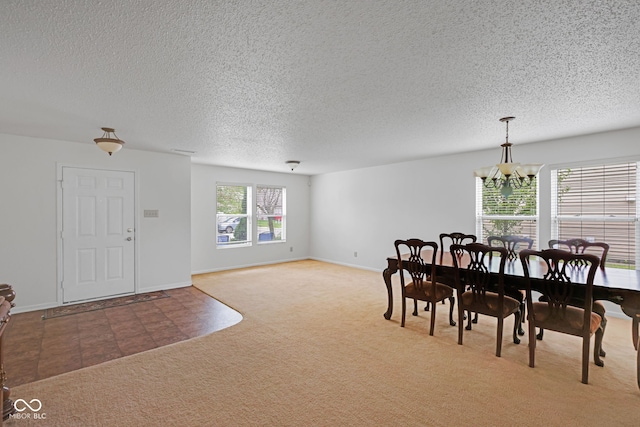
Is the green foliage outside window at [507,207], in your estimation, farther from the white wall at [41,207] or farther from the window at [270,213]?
the white wall at [41,207]

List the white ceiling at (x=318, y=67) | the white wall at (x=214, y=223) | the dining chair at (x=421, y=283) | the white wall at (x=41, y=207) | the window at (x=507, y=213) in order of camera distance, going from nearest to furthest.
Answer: the white ceiling at (x=318, y=67) < the dining chair at (x=421, y=283) < the white wall at (x=41, y=207) < the window at (x=507, y=213) < the white wall at (x=214, y=223)

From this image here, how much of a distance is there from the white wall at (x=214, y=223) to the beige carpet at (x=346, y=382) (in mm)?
3264

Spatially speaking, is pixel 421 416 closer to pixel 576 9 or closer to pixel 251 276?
pixel 576 9

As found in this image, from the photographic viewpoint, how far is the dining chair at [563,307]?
7.65 ft

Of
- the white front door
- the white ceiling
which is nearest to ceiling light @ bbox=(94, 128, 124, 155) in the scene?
the white ceiling

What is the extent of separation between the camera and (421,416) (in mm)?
1962

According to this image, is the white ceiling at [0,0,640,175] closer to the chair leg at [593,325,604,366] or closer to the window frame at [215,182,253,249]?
the chair leg at [593,325,604,366]

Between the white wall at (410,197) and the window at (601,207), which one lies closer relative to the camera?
the window at (601,207)

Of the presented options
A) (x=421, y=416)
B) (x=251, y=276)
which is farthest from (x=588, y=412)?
(x=251, y=276)

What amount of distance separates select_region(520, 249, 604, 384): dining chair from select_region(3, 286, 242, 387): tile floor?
3.17 meters

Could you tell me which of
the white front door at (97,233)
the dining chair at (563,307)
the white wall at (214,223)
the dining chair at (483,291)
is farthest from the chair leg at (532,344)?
the white wall at (214,223)

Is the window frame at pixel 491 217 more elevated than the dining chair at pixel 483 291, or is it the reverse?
the window frame at pixel 491 217

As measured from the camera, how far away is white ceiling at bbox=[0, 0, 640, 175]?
1.54 m

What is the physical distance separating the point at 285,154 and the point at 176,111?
7.65 feet
